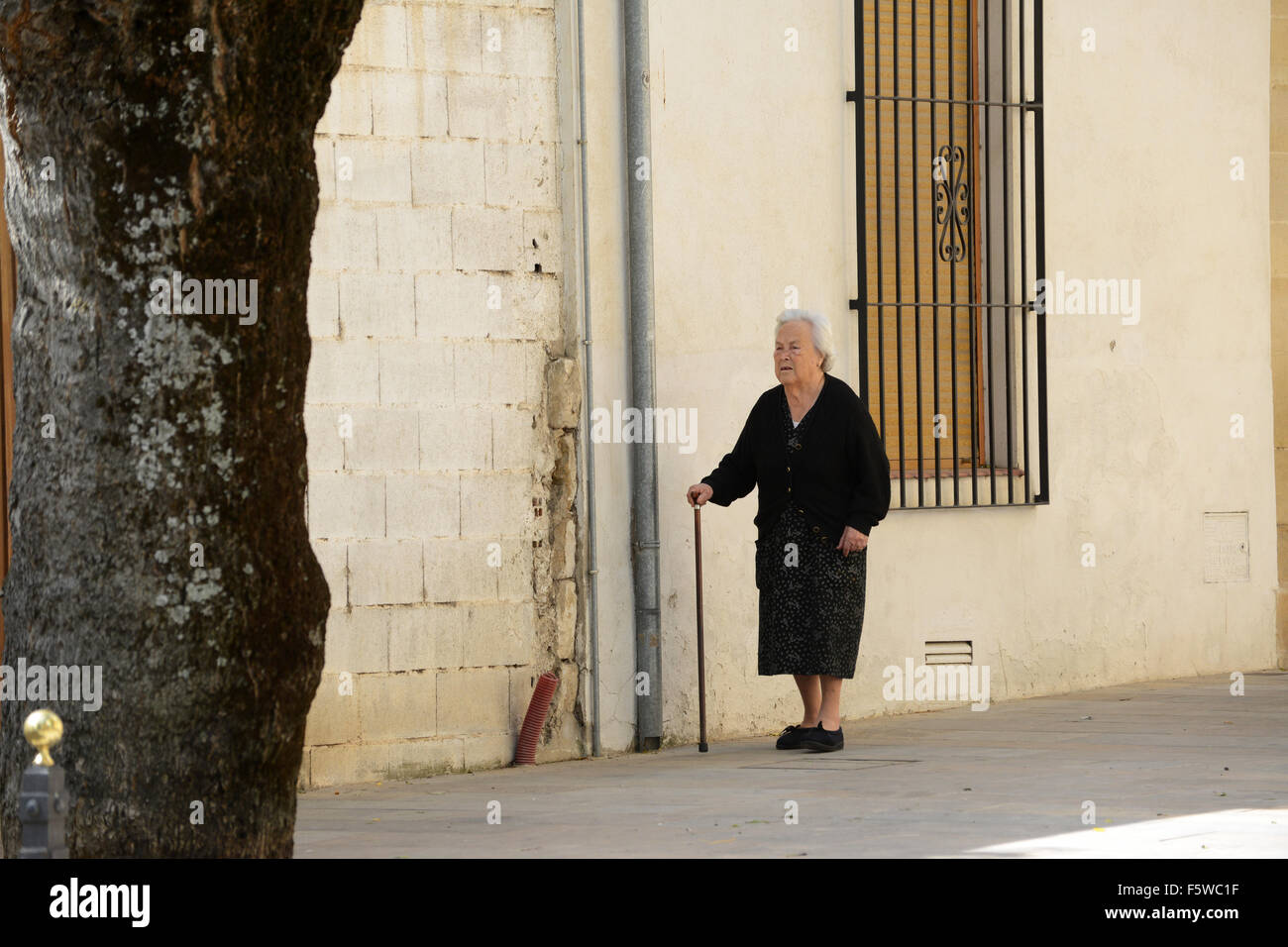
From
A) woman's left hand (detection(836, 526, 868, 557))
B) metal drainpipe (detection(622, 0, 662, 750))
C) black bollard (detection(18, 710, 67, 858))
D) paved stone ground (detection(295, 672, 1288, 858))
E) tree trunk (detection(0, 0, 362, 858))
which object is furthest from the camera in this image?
metal drainpipe (detection(622, 0, 662, 750))

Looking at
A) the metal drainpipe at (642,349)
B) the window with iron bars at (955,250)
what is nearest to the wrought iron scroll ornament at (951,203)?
the window with iron bars at (955,250)

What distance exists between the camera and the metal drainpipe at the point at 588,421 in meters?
9.59

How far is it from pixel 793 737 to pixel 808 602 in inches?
23.9

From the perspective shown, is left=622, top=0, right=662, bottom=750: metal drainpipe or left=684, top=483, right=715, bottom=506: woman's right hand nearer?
left=684, top=483, right=715, bottom=506: woman's right hand

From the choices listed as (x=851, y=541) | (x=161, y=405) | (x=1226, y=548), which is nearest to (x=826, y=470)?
(x=851, y=541)

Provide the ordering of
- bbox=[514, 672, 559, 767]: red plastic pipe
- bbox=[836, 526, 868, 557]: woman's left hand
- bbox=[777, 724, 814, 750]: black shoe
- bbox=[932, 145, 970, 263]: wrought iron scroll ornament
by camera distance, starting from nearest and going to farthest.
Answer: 1. bbox=[836, 526, 868, 557]: woman's left hand
2. bbox=[777, 724, 814, 750]: black shoe
3. bbox=[514, 672, 559, 767]: red plastic pipe
4. bbox=[932, 145, 970, 263]: wrought iron scroll ornament

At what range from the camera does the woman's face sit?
30.3 feet

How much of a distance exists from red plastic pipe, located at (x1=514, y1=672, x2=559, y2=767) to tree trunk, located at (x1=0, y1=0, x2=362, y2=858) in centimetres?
410

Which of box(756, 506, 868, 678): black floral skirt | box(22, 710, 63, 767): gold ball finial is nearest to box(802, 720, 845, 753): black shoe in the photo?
box(756, 506, 868, 678): black floral skirt

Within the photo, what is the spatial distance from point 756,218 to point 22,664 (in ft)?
18.9

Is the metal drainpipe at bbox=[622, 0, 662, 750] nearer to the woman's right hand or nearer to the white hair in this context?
the woman's right hand

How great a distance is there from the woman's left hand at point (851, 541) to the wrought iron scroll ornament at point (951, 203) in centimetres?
264

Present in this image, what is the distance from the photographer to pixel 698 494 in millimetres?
9258
